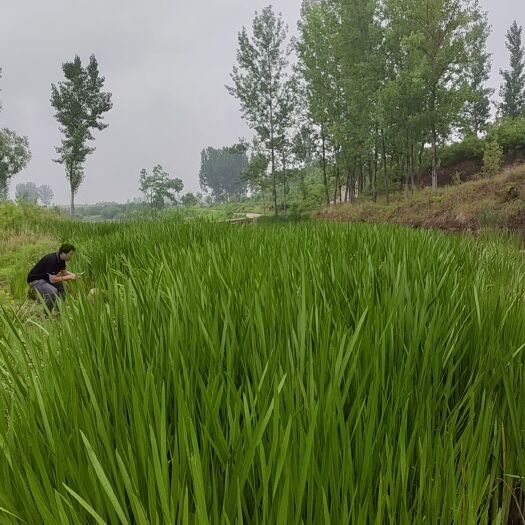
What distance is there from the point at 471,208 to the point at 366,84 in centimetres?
1087

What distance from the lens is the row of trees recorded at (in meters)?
17.6

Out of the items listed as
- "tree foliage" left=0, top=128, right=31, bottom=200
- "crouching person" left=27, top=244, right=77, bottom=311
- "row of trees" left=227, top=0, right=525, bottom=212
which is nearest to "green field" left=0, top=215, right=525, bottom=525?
"crouching person" left=27, top=244, right=77, bottom=311

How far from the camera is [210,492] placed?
1.92 ft

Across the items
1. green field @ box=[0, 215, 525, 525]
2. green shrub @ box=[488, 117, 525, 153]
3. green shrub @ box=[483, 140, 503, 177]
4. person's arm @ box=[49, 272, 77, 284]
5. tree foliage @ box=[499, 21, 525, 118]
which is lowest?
person's arm @ box=[49, 272, 77, 284]

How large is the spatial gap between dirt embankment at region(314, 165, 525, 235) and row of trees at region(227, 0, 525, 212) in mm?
3463

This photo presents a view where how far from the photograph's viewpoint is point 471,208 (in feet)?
41.1

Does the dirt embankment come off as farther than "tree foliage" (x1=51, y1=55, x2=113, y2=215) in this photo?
No

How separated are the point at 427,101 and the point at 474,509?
20.9m

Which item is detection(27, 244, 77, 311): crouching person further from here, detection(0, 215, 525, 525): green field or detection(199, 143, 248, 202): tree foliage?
detection(199, 143, 248, 202): tree foliage

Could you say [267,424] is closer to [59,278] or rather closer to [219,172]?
[59,278]

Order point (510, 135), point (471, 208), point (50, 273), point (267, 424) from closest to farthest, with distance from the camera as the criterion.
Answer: point (267, 424)
point (50, 273)
point (471, 208)
point (510, 135)

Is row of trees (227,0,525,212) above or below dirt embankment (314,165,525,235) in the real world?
above

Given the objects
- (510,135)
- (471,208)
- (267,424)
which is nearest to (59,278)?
(267,424)

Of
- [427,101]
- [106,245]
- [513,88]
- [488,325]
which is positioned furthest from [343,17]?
[513,88]
